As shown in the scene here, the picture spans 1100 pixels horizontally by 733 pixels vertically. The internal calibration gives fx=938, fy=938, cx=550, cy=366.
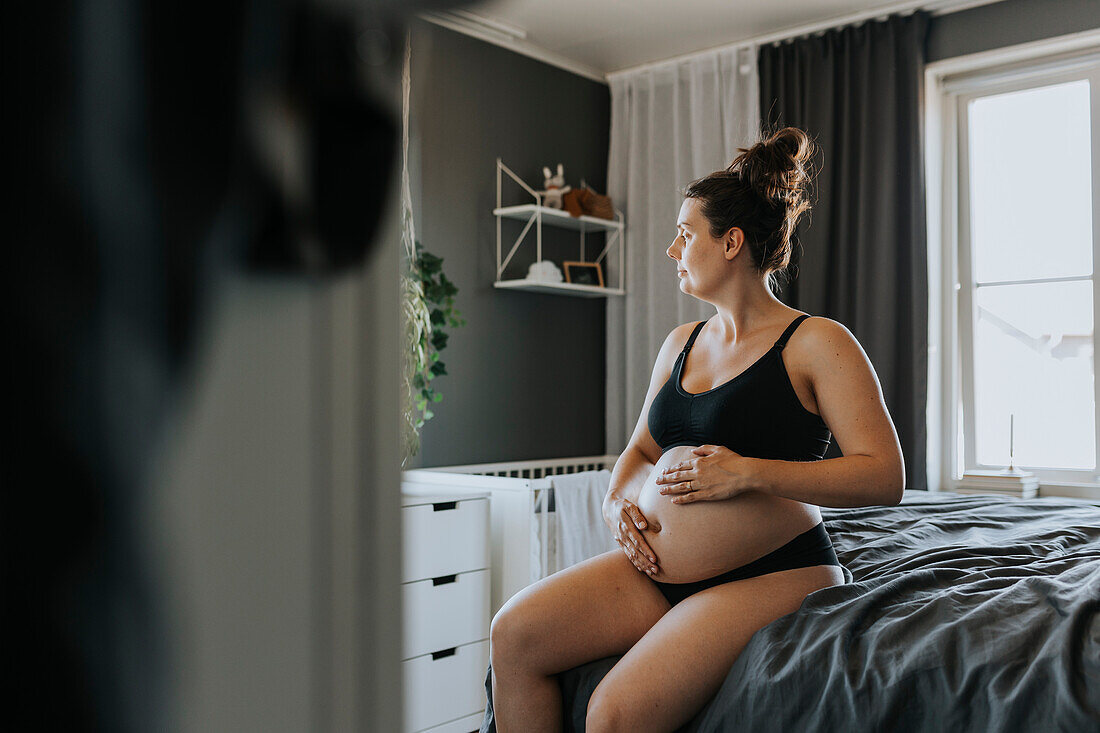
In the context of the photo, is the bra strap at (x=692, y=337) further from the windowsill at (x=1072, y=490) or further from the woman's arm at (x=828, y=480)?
the windowsill at (x=1072, y=490)

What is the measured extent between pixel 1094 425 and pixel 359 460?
3688mm

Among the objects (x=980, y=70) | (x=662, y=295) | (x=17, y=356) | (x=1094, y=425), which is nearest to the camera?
(x=17, y=356)

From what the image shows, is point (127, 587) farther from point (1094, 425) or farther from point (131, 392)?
point (1094, 425)

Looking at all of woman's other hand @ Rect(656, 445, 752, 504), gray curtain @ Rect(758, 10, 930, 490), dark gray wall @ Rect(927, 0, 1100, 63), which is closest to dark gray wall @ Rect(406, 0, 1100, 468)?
dark gray wall @ Rect(927, 0, 1100, 63)

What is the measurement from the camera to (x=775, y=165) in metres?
1.64

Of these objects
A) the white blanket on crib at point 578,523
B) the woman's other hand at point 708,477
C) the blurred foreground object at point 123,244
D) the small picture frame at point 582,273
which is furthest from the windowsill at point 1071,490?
the blurred foreground object at point 123,244

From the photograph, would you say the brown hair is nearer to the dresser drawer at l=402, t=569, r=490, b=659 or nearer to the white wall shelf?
the dresser drawer at l=402, t=569, r=490, b=659

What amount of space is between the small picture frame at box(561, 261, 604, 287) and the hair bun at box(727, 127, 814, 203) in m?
2.28

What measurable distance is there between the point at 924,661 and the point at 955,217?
9.20 feet

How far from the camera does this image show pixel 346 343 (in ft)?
0.66

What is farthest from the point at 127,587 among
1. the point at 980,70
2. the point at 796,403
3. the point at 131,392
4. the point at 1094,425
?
the point at 980,70

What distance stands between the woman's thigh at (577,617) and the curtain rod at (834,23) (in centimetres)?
287

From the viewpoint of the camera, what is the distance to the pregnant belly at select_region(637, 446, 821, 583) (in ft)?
4.70

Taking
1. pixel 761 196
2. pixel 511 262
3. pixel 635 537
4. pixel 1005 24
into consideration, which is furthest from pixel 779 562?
pixel 1005 24
